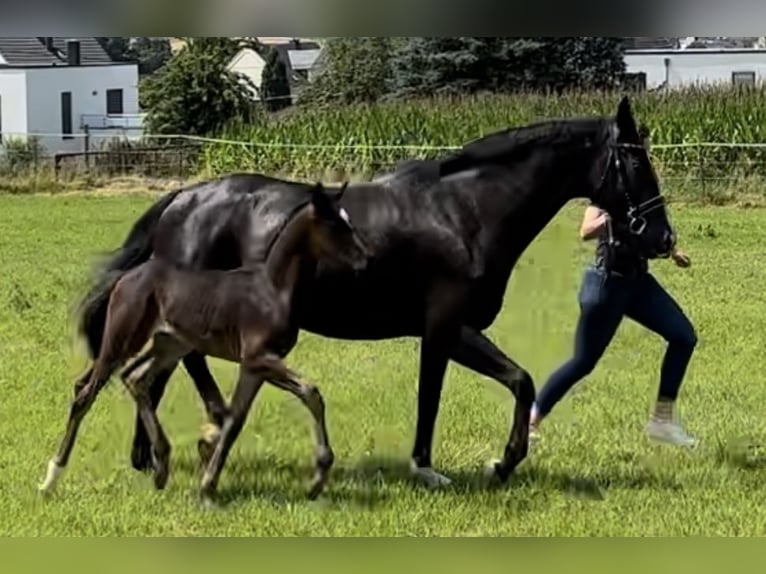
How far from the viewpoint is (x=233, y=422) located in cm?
472

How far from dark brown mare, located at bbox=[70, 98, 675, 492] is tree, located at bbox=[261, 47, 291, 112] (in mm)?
832

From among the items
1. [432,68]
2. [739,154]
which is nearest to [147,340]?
[432,68]

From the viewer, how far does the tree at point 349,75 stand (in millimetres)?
4625

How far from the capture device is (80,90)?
5.91m

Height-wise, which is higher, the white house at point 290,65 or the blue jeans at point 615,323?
the white house at point 290,65

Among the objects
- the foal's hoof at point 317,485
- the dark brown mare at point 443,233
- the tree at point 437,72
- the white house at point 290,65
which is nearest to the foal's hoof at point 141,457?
the dark brown mare at point 443,233

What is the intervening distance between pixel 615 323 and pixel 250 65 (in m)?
2.03

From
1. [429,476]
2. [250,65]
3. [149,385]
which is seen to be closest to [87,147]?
[250,65]

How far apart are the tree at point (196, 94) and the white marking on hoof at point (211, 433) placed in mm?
1389

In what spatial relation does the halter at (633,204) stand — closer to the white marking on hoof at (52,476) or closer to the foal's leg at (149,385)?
the foal's leg at (149,385)

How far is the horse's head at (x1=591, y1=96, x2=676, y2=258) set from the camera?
197 inches

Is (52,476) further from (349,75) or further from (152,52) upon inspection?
(349,75)

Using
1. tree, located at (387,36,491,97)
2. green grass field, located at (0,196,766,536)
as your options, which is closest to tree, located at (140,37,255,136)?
tree, located at (387,36,491,97)

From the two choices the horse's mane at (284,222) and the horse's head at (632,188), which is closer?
the horse's mane at (284,222)
